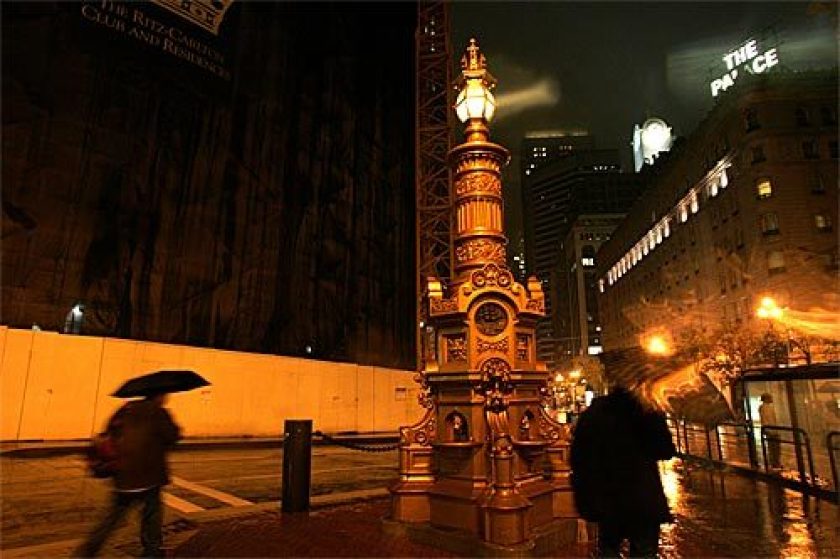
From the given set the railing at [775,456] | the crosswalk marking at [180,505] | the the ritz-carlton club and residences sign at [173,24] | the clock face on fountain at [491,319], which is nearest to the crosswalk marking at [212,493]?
the crosswalk marking at [180,505]

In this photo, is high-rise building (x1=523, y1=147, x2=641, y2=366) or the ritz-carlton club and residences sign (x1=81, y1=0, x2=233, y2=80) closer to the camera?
the ritz-carlton club and residences sign (x1=81, y1=0, x2=233, y2=80)

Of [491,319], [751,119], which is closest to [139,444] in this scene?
[491,319]

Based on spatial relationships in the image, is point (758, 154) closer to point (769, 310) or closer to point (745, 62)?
point (769, 310)

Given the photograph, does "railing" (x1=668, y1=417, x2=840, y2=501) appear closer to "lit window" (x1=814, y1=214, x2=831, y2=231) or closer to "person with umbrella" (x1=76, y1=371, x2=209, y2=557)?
"person with umbrella" (x1=76, y1=371, x2=209, y2=557)

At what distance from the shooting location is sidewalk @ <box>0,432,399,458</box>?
11297mm

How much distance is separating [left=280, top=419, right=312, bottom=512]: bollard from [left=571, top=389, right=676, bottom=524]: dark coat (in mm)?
4268

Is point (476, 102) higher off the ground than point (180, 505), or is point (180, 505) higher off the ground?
point (476, 102)

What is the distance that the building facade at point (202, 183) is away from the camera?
44.8 feet

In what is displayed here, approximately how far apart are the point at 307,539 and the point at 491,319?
9.99 feet

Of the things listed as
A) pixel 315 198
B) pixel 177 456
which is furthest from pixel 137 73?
pixel 177 456

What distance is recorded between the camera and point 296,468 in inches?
260

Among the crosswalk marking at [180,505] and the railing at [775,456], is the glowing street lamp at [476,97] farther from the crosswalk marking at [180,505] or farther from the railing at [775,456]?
the crosswalk marking at [180,505]

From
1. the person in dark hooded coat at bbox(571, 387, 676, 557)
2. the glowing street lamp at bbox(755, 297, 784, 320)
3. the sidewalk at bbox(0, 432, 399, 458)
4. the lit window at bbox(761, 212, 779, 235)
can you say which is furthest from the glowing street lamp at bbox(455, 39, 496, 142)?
the lit window at bbox(761, 212, 779, 235)

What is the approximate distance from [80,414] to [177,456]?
9.95ft
